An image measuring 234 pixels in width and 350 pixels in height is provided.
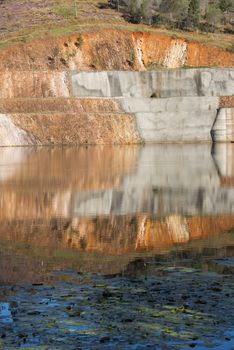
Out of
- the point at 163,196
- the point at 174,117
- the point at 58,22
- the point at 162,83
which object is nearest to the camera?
the point at 163,196

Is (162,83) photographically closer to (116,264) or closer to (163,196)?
(163,196)

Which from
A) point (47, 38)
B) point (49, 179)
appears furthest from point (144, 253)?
point (47, 38)

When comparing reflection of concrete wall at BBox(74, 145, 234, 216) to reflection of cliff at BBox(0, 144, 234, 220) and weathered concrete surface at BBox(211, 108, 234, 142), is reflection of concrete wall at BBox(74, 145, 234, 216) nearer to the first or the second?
reflection of cliff at BBox(0, 144, 234, 220)

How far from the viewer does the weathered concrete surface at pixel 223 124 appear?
7706 centimetres

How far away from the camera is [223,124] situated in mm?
77250

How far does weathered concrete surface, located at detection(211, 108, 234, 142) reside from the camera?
253ft

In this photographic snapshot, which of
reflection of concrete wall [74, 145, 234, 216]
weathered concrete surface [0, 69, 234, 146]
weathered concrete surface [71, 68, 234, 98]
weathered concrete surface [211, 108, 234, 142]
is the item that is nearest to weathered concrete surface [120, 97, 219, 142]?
weathered concrete surface [0, 69, 234, 146]

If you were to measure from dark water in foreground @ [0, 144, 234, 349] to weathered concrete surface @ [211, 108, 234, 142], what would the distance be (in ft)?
152

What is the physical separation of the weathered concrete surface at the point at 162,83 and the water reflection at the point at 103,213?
135 feet

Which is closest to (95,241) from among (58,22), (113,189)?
(113,189)

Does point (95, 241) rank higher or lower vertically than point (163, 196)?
lower

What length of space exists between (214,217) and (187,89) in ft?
198

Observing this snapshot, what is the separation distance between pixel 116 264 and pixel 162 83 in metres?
67.5

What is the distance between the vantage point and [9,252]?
16.2 metres
